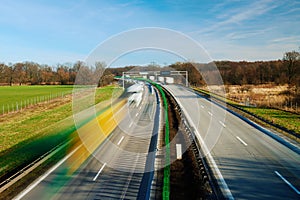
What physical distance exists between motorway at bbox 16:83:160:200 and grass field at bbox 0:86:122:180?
8.69ft

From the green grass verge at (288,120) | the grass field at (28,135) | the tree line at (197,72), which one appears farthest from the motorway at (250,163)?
the grass field at (28,135)

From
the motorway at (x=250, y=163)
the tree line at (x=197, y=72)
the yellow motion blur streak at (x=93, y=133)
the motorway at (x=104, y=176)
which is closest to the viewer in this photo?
the motorway at (x=250, y=163)

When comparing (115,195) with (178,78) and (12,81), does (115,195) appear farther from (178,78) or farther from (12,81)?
(12,81)

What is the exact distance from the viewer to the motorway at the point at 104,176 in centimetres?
925

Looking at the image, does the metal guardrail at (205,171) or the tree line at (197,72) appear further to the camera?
the tree line at (197,72)

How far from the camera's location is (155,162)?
11906 millimetres

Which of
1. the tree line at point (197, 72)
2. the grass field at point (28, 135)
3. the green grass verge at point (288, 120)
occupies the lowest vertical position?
the grass field at point (28, 135)

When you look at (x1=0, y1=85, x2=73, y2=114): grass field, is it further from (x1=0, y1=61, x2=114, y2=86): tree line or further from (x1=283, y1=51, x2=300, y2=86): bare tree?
(x1=283, y1=51, x2=300, y2=86): bare tree

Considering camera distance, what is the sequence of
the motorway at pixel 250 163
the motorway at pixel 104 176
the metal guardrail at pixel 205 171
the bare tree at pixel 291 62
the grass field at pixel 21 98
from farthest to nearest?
the bare tree at pixel 291 62 < the grass field at pixel 21 98 < the motorway at pixel 104 176 < the motorway at pixel 250 163 < the metal guardrail at pixel 205 171

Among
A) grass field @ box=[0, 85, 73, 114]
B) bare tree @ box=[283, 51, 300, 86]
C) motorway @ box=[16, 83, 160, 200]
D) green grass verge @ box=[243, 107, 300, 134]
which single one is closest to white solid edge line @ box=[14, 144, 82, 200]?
motorway @ box=[16, 83, 160, 200]

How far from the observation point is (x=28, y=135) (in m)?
18.8

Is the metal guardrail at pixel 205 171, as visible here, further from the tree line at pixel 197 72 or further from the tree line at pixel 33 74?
the tree line at pixel 33 74

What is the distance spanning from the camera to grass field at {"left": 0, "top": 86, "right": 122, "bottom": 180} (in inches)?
535

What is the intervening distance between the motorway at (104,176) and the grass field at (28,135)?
2.65 metres
